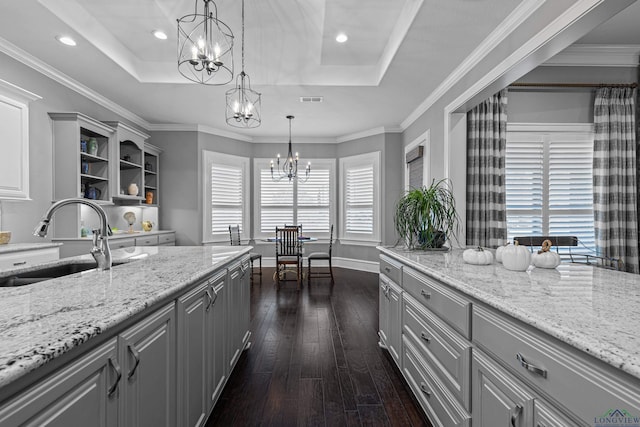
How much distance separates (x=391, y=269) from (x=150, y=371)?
1926mm

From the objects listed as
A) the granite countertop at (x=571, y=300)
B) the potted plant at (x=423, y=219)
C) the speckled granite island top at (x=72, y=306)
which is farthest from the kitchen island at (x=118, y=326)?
the potted plant at (x=423, y=219)

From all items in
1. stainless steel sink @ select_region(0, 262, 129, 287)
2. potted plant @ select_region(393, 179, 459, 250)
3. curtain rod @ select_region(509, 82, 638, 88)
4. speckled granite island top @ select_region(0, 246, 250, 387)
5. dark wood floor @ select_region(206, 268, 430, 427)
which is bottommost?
dark wood floor @ select_region(206, 268, 430, 427)

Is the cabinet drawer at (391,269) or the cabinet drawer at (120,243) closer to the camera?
the cabinet drawer at (391,269)

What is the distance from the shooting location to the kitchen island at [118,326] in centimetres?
70

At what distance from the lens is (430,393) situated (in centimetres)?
182

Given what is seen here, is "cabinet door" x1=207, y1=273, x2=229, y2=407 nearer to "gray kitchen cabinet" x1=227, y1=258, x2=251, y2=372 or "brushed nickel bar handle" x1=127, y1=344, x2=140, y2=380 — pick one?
"gray kitchen cabinet" x1=227, y1=258, x2=251, y2=372

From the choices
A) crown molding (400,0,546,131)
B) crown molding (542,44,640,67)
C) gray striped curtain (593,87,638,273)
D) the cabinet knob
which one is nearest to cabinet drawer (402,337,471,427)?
the cabinet knob

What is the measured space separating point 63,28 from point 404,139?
5.15 metres

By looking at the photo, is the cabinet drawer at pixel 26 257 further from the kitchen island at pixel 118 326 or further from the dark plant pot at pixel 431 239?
the dark plant pot at pixel 431 239

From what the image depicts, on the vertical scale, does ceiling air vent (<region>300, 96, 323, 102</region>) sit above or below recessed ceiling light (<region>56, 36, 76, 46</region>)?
below

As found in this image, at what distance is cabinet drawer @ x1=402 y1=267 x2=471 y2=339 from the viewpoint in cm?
144

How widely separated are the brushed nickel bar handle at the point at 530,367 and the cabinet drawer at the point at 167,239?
553 centimetres

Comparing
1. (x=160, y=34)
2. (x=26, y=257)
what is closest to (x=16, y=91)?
(x=160, y=34)

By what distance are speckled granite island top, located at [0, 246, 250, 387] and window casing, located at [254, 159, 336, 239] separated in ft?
17.3
